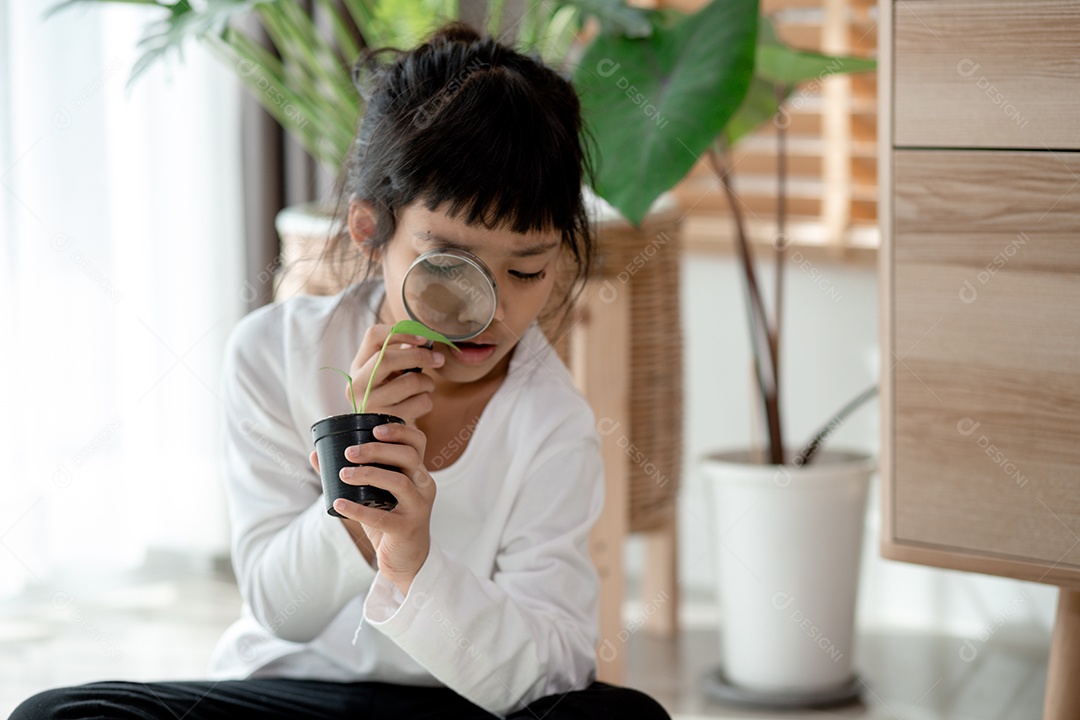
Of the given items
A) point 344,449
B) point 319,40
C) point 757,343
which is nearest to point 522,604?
point 344,449

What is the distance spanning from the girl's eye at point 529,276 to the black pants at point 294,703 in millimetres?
396

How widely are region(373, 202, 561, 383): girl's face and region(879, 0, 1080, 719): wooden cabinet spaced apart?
1.50 feet

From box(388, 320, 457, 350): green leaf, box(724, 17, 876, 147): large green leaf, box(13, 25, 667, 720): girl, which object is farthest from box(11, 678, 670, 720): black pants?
box(724, 17, 876, 147): large green leaf

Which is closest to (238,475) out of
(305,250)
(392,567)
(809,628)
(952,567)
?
(392,567)

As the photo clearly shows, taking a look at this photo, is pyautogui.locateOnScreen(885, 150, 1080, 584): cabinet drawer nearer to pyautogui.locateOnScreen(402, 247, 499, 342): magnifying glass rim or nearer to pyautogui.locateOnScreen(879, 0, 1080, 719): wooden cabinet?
pyautogui.locateOnScreen(879, 0, 1080, 719): wooden cabinet

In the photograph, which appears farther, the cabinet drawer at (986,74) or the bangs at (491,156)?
the cabinet drawer at (986,74)

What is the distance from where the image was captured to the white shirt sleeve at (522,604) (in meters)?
1.09

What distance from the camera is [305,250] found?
5.70 ft

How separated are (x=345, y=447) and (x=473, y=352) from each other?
0.65 ft

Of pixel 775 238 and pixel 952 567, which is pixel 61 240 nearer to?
pixel 775 238

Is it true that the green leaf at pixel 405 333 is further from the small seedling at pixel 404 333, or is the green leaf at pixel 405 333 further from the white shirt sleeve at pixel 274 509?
the white shirt sleeve at pixel 274 509

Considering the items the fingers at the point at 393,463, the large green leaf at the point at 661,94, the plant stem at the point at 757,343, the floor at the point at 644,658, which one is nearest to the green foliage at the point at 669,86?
the large green leaf at the point at 661,94

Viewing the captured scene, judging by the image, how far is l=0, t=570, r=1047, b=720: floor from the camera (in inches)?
71.2

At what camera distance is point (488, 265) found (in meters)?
1.10
